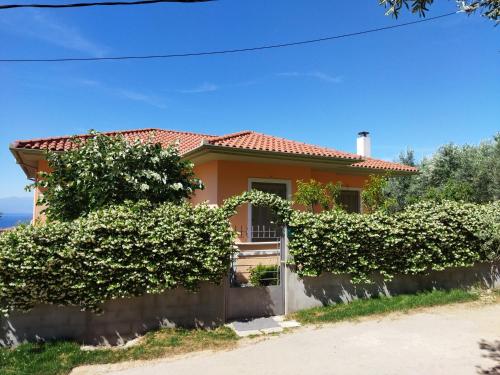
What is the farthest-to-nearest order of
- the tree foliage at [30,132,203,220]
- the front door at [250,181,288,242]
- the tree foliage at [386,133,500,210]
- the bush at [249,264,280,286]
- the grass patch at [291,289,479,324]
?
the tree foliage at [386,133,500,210] → the front door at [250,181,288,242] → the bush at [249,264,280,286] → the tree foliage at [30,132,203,220] → the grass patch at [291,289,479,324]

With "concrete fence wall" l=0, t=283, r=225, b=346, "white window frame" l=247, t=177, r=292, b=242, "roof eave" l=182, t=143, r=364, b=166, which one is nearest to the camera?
"concrete fence wall" l=0, t=283, r=225, b=346

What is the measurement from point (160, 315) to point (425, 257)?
5.63 metres

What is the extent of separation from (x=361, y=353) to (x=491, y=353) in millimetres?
1760

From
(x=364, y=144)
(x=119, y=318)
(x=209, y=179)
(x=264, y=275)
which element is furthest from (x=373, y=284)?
(x=364, y=144)

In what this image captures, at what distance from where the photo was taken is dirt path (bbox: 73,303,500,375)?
435cm

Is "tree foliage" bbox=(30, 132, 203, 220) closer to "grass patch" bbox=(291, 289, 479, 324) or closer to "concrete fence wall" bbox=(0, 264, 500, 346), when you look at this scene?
"concrete fence wall" bbox=(0, 264, 500, 346)

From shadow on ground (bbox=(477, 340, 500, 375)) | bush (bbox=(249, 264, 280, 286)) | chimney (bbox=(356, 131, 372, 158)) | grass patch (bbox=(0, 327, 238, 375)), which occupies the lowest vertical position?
grass patch (bbox=(0, 327, 238, 375))

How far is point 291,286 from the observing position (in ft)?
22.2

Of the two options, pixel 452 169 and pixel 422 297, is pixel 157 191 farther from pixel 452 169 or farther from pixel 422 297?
pixel 452 169

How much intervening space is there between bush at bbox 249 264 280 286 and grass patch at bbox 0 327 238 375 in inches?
56.2

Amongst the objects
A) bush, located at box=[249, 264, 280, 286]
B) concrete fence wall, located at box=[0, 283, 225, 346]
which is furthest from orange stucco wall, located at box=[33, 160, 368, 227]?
concrete fence wall, located at box=[0, 283, 225, 346]

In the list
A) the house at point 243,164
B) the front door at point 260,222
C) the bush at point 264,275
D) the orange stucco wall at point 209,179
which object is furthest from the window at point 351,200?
the bush at point 264,275

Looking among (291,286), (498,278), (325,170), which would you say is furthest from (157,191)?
(498,278)

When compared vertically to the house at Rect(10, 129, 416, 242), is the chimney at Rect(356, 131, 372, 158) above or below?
above
